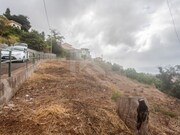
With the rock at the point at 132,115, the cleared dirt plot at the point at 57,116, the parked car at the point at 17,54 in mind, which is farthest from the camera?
the parked car at the point at 17,54

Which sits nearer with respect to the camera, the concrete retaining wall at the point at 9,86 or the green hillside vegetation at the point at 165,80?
the concrete retaining wall at the point at 9,86

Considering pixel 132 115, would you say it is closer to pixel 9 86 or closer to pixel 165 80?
pixel 9 86

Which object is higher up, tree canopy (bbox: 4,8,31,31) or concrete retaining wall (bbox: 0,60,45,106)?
tree canopy (bbox: 4,8,31,31)

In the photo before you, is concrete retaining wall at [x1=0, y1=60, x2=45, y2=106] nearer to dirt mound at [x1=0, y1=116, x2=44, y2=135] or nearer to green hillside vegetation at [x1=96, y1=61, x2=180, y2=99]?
dirt mound at [x1=0, y1=116, x2=44, y2=135]

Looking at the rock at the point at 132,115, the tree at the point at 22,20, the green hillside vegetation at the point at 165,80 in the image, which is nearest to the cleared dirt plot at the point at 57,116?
the rock at the point at 132,115

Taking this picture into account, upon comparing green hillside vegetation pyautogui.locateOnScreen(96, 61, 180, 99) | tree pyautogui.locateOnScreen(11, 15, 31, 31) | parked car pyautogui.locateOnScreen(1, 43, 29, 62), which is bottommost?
green hillside vegetation pyautogui.locateOnScreen(96, 61, 180, 99)

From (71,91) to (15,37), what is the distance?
50.6m

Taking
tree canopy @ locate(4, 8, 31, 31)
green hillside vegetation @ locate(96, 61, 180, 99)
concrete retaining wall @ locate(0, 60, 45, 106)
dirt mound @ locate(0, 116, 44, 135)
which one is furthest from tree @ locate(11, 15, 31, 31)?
dirt mound @ locate(0, 116, 44, 135)

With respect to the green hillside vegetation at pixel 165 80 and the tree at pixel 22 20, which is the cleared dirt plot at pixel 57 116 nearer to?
the green hillside vegetation at pixel 165 80

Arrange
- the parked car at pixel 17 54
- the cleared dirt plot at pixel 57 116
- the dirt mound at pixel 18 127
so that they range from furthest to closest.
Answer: the parked car at pixel 17 54
the cleared dirt plot at pixel 57 116
the dirt mound at pixel 18 127

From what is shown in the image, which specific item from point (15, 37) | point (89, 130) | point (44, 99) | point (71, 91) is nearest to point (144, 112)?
point (89, 130)

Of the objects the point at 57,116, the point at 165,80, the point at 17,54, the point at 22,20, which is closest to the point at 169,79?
the point at 165,80

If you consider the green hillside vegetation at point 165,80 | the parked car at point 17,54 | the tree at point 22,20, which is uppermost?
the tree at point 22,20

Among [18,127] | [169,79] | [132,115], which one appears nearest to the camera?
[18,127]
